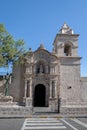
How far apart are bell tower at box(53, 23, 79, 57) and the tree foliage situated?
6.13 metres

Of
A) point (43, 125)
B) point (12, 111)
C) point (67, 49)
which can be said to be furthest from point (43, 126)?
point (67, 49)

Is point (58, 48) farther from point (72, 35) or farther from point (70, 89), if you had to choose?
point (70, 89)

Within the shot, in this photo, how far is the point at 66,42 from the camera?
33.8 m

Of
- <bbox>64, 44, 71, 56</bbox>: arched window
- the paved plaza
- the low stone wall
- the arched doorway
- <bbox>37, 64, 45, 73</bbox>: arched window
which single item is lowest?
the paved plaza

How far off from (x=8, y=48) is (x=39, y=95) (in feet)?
31.4

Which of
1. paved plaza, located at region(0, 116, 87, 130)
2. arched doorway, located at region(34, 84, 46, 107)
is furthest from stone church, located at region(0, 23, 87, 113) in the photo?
paved plaza, located at region(0, 116, 87, 130)

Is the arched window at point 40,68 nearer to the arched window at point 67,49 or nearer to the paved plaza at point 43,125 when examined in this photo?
the arched window at point 67,49

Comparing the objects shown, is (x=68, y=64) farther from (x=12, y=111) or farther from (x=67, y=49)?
(x=12, y=111)

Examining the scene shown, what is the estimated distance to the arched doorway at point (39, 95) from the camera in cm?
3281

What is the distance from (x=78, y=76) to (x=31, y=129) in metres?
21.2

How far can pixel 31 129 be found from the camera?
40.0 ft

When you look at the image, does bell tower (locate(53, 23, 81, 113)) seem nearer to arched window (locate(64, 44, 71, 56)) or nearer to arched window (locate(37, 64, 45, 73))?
arched window (locate(64, 44, 71, 56))

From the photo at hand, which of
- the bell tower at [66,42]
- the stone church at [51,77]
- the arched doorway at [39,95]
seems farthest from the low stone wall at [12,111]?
the bell tower at [66,42]

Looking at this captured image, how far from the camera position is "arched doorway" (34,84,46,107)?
32812 mm
